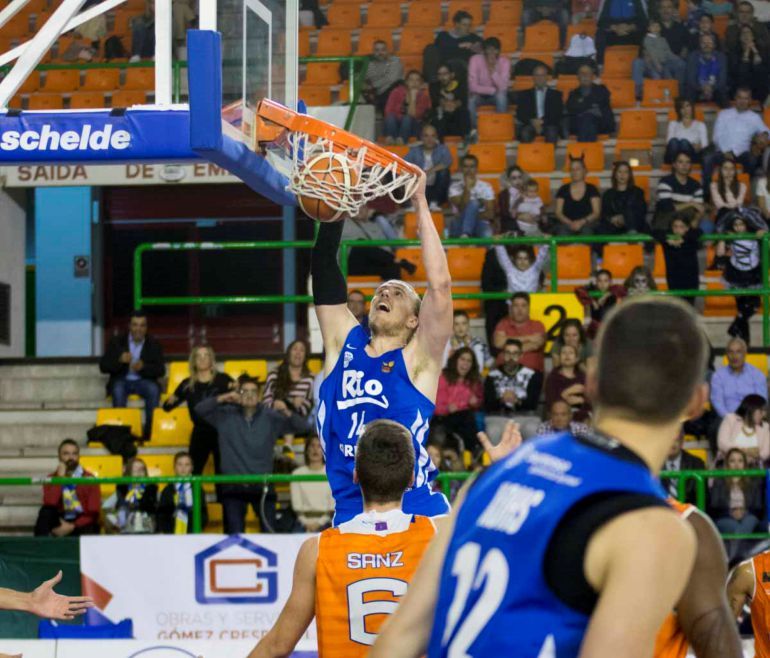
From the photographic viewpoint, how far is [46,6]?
20.0 m

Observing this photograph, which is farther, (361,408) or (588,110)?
(588,110)

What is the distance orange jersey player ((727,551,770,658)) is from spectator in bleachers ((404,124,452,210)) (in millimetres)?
10300

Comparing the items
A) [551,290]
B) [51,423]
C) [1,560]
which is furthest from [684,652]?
[51,423]

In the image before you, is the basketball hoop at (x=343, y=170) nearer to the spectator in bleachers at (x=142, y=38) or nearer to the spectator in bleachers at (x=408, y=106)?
the spectator in bleachers at (x=408, y=106)

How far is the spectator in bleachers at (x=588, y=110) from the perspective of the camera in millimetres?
17672

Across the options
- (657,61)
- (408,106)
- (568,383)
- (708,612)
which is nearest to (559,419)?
(568,383)

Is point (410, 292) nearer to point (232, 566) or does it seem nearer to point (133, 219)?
point (232, 566)

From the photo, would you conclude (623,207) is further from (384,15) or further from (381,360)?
(381,360)

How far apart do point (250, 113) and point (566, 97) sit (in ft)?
38.7

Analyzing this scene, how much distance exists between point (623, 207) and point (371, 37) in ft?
19.3

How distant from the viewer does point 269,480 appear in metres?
11.3

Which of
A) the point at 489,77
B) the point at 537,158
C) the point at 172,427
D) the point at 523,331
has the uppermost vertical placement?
the point at 489,77

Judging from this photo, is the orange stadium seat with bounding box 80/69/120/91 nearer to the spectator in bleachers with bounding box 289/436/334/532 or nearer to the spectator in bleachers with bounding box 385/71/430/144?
the spectator in bleachers with bounding box 385/71/430/144

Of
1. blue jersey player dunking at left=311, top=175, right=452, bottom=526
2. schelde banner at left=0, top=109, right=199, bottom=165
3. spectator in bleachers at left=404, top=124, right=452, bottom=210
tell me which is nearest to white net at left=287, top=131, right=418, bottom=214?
blue jersey player dunking at left=311, top=175, right=452, bottom=526
